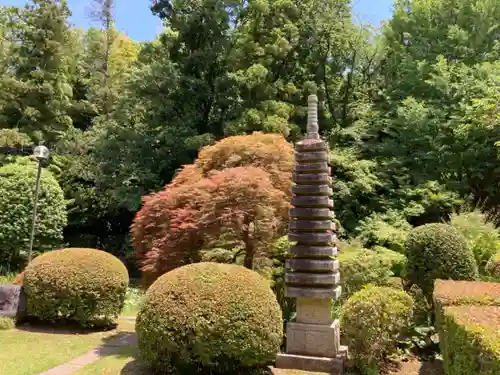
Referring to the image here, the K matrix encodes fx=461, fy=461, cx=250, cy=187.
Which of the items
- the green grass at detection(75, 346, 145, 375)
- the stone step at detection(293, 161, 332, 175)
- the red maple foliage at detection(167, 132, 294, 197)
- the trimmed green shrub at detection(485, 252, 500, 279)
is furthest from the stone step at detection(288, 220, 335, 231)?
the trimmed green shrub at detection(485, 252, 500, 279)

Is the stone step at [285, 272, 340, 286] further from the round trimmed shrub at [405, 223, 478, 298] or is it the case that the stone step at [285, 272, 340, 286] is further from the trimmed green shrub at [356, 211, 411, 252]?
the trimmed green shrub at [356, 211, 411, 252]

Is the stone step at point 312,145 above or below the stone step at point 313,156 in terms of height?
above

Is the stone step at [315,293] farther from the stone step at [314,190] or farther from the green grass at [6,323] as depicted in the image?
the green grass at [6,323]

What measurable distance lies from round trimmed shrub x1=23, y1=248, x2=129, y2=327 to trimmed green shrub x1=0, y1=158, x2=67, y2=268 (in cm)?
602

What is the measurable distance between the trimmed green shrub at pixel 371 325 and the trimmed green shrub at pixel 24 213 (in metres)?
11.4

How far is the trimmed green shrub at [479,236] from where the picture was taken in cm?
1009

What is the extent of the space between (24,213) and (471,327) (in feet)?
44.9

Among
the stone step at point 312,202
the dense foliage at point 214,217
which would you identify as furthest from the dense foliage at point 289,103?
the stone step at point 312,202

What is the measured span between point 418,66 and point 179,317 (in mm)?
13484

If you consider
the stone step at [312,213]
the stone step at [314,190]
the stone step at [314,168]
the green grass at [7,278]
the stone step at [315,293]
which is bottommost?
the green grass at [7,278]

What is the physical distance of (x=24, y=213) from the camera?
14320 mm

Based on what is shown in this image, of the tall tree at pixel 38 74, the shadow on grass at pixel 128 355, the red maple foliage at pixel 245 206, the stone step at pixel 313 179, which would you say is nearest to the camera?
the shadow on grass at pixel 128 355

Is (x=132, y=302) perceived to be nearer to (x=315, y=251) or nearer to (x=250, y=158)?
(x=250, y=158)

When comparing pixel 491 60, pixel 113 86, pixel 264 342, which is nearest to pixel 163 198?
pixel 264 342
